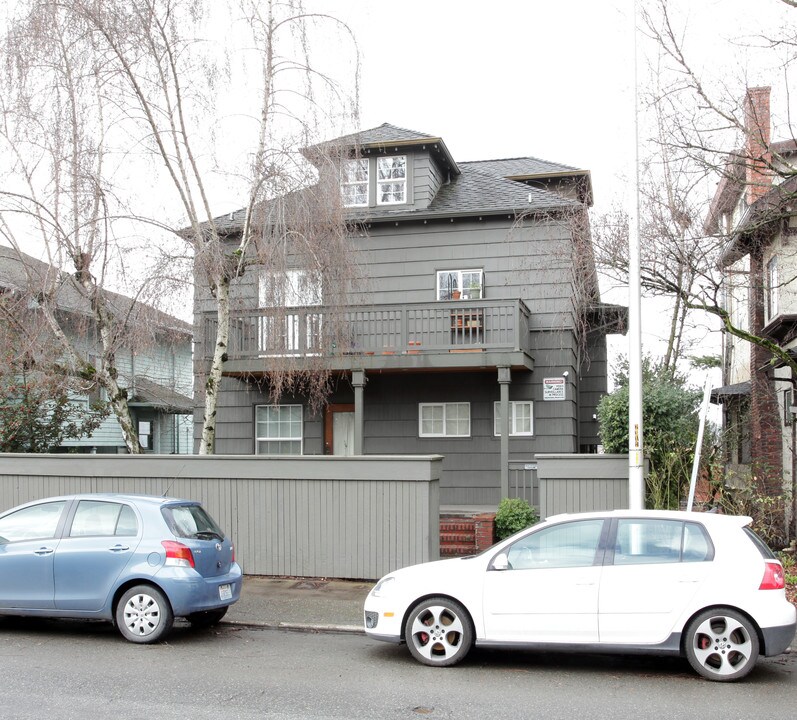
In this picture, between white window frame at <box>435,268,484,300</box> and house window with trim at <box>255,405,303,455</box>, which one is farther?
house window with trim at <box>255,405,303,455</box>

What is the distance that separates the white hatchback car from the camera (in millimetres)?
7176

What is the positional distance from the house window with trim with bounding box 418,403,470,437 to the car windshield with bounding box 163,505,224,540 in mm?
9355

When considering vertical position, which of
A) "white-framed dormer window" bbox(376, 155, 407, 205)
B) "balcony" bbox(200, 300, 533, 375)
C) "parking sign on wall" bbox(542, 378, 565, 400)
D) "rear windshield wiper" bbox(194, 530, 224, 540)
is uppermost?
"white-framed dormer window" bbox(376, 155, 407, 205)

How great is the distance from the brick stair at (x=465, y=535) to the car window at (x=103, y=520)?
6.81m

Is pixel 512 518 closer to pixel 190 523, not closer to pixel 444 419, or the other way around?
pixel 444 419

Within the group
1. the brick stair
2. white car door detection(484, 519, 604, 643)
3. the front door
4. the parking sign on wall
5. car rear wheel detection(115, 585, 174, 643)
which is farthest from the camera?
the front door

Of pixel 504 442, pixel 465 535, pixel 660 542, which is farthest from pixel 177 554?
pixel 504 442

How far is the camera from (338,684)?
7.21 meters

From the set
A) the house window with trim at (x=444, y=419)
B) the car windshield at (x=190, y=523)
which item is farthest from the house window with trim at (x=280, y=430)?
the car windshield at (x=190, y=523)

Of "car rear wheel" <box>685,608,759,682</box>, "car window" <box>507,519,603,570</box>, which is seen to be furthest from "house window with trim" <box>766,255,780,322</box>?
"car rear wheel" <box>685,608,759,682</box>

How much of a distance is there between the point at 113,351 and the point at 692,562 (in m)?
9.05

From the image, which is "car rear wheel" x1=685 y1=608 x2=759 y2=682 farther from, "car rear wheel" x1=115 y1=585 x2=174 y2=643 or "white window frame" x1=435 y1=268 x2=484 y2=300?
"white window frame" x1=435 y1=268 x2=484 y2=300

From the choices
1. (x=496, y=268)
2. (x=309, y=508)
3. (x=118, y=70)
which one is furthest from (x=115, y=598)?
(x=496, y=268)

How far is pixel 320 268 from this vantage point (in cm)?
1244
